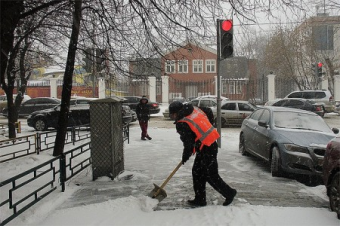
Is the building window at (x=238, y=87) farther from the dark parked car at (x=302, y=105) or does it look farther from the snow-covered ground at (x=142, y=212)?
the snow-covered ground at (x=142, y=212)

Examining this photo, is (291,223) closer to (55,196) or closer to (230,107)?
(55,196)

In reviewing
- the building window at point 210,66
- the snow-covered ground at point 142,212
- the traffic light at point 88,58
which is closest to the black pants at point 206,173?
the snow-covered ground at point 142,212

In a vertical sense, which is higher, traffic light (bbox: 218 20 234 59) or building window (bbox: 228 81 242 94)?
traffic light (bbox: 218 20 234 59)

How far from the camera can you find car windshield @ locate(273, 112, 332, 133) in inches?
302

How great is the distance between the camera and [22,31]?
739cm

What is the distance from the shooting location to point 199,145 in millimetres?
4992

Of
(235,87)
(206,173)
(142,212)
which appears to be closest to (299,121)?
(206,173)

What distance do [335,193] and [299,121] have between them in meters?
3.34

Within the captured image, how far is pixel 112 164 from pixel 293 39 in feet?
81.8

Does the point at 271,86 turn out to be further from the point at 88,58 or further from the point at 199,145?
the point at 199,145

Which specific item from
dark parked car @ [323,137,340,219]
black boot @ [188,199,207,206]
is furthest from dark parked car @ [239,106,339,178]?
black boot @ [188,199,207,206]

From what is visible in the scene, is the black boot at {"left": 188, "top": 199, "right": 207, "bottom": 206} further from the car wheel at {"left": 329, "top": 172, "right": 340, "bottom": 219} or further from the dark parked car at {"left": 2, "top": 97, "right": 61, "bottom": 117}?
the dark parked car at {"left": 2, "top": 97, "right": 61, "bottom": 117}

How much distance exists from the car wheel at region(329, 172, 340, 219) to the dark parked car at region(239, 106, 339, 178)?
1.62m

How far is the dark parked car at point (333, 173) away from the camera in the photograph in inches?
185
